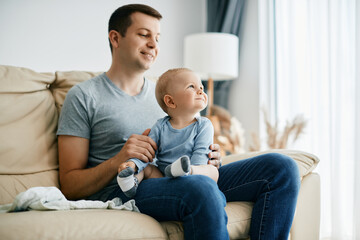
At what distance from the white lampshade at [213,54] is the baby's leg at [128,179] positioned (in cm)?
190

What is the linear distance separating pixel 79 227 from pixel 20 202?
0.85 ft

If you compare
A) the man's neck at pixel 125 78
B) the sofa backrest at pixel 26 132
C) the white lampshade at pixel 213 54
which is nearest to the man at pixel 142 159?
the man's neck at pixel 125 78

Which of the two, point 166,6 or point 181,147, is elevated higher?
point 166,6

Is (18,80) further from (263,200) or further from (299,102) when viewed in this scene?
(299,102)

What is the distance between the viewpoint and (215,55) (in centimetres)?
306

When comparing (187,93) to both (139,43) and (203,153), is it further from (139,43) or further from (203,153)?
(139,43)

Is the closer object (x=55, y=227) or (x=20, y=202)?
(x=55, y=227)

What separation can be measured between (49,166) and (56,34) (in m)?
1.70

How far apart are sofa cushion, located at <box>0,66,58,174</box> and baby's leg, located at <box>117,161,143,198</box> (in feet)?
1.71

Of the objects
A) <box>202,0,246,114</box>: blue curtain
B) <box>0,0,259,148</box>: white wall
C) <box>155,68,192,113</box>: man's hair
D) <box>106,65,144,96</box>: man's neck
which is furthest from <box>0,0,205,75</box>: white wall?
<box>155,68,192,113</box>: man's hair

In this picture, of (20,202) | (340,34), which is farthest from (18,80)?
(340,34)

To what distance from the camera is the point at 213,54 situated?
3.06 metres

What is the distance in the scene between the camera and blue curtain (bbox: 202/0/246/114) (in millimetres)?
3512

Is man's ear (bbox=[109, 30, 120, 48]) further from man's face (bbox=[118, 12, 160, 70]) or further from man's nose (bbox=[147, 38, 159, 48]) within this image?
man's nose (bbox=[147, 38, 159, 48])
